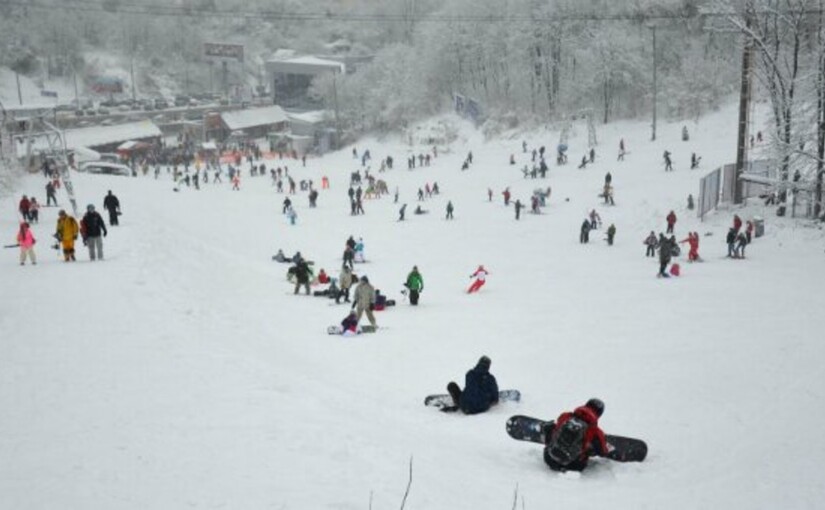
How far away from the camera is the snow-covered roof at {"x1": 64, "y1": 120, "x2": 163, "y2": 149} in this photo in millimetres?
59891

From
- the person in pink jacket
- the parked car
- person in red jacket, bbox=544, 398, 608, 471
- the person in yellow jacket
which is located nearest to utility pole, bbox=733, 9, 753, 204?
person in red jacket, bbox=544, 398, 608, 471

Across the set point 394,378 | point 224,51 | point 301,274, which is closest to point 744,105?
point 301,274

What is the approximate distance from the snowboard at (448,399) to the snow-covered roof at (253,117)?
230 feet

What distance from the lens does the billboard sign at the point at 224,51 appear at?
9462 cm

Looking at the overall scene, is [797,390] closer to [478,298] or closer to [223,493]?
[223,493]

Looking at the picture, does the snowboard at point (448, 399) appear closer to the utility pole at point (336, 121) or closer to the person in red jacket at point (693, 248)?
the person in red jacket at point (693, 248)

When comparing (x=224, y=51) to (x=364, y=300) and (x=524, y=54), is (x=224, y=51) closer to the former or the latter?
(x=524, y=54)

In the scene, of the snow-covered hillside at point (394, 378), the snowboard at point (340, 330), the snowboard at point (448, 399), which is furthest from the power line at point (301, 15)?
the snowboard at point (448, 399)

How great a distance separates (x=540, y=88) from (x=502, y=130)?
7.16 meters

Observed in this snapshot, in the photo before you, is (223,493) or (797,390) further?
(797,390)

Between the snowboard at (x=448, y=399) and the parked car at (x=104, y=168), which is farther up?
the parked car at (x=104, y=168)

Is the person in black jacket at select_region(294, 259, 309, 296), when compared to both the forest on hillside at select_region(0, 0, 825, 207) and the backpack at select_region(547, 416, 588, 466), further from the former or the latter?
the forest on hillside at select_region(0, 0, 825, 207)

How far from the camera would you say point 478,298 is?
1809 centimetres

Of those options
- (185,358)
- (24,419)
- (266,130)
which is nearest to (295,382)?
(185,358)
